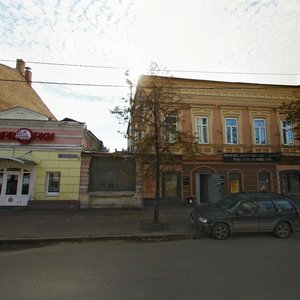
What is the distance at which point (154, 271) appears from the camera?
18.4 ft

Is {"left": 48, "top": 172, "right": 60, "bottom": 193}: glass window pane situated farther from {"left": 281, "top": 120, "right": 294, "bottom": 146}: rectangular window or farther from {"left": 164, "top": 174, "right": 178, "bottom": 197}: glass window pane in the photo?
{"left": 281, "top": 120, "right": 294, "bottom": 146}: rectangular window

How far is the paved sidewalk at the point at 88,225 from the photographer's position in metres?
9.00

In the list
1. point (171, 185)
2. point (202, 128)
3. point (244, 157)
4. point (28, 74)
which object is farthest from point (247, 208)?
point (28, 74)

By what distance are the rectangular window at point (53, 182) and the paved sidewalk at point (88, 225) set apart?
159 centimetres

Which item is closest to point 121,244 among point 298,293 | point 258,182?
point 298,293

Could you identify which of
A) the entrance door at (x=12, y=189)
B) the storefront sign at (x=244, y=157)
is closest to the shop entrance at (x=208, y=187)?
the storefront sign at (x=244, y=157)

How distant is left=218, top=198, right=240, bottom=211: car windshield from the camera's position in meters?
9.42

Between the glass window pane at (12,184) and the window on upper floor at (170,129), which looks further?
the glass window pane at (12,184)

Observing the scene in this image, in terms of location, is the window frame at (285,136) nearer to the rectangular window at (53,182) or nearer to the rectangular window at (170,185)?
the rectangular window at (170,185)

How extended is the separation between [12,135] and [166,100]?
34.1 feet

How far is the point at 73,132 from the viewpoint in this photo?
15766 mm

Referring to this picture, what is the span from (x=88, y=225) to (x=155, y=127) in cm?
525

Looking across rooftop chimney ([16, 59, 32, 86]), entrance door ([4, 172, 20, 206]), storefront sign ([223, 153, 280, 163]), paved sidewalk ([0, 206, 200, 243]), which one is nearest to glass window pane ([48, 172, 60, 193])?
paved sidewalk ([0, 206, 200, 243])

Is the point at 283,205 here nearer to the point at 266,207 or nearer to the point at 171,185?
the point at 266,207
